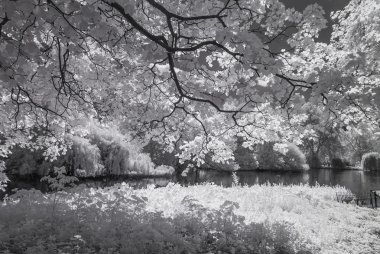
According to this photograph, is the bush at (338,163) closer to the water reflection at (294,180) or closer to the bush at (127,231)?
the water reflection at (294,180)

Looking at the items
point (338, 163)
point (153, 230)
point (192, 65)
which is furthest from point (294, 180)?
point (192, 65)

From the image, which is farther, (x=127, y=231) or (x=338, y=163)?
(x=338, y=163)

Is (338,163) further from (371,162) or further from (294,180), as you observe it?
(294,180)

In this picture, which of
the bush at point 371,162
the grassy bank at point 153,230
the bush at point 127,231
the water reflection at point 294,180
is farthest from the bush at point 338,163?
Result: the bush at point 127,231

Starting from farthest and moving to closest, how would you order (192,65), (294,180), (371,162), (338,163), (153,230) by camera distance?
(338,163) < (371,162) < (294,180) < (153,230) < (192,65)

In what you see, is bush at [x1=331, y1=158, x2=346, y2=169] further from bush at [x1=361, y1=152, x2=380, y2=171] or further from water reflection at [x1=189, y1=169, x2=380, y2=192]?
water reflection at [x1=189, y1=169, x2=380, y2=192]

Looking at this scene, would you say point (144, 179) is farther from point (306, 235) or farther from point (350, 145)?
point (350, 145)

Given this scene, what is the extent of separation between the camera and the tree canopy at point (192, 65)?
13.3 ft

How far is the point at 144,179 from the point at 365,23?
2051 centimetres

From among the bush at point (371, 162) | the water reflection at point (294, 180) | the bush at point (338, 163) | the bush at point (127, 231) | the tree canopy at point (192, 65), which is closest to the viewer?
the tree canopy at point (192, 65)

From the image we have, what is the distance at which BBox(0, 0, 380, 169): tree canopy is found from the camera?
4.04 m

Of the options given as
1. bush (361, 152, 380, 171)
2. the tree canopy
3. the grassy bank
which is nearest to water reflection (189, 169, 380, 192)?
bush (361, 152, 380, 171)

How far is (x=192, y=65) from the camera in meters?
5.22

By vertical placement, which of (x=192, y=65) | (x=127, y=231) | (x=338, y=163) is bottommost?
(x=127, y=231)
